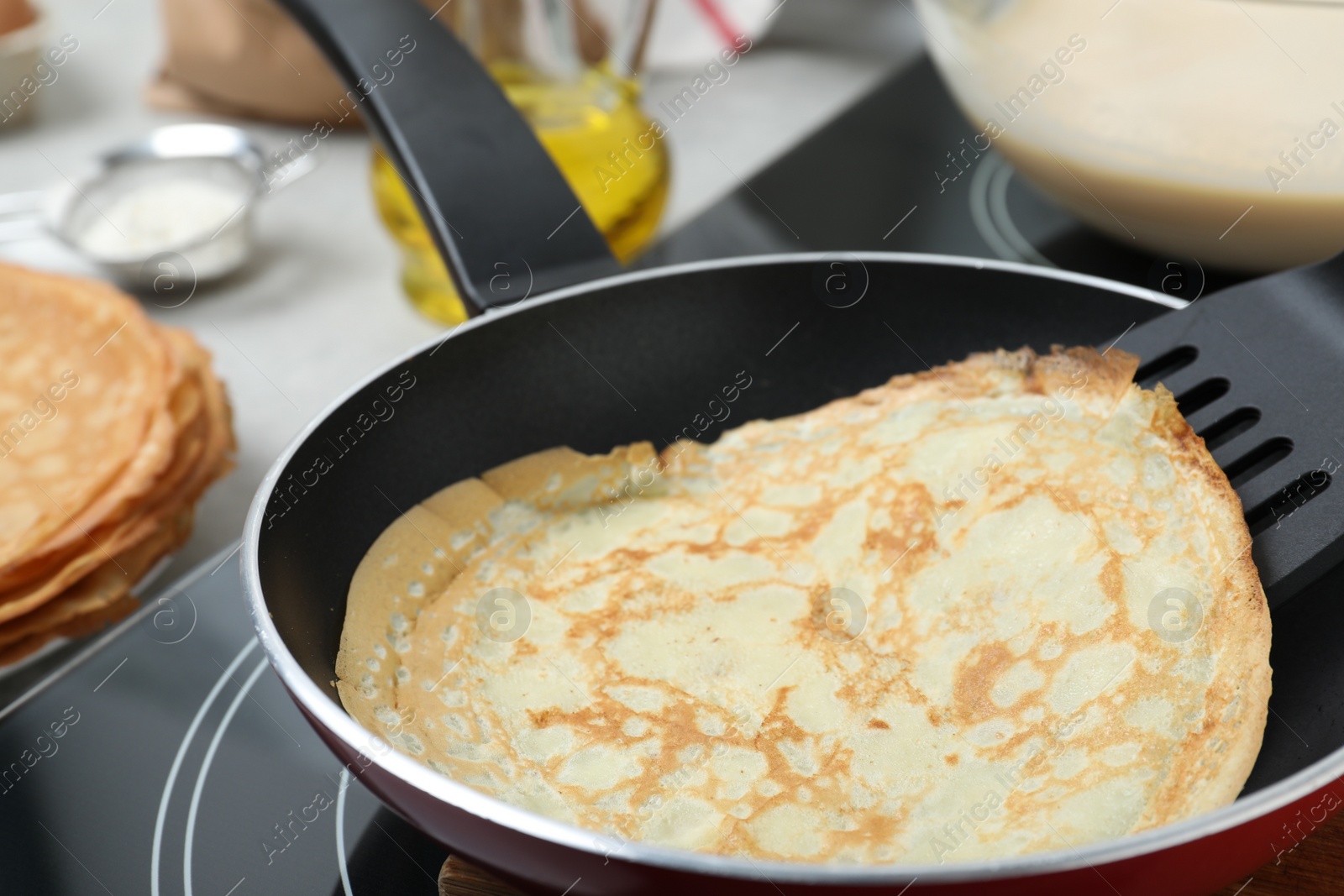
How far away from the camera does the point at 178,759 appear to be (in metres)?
0.71

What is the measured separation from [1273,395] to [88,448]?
2.84 ft

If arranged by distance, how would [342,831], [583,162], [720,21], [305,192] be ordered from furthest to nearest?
[720,21] → [305,192] → [583,162] → [342,831]

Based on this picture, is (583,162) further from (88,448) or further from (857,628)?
(857,628)

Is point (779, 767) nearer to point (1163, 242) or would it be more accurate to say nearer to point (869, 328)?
point (869, 328)

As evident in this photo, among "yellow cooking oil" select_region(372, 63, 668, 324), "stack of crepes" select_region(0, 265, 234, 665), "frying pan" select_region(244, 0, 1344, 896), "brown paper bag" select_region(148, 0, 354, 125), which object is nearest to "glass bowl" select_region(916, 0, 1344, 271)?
"frying pan" select_region(244, 0, 1344, 896)

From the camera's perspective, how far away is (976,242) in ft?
4.00

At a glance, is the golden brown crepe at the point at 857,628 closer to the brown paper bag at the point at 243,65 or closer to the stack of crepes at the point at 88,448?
the stack of crepes at the point at 88,448

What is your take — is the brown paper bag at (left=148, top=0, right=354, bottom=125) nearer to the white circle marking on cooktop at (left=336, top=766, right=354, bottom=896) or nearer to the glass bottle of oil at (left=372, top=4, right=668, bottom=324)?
the glass bottle of oil at (left=372, top=4, right=668, bottom=324)

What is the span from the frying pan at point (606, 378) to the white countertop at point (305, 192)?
1.33 feet

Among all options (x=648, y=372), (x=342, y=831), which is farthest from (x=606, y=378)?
(x=342, y=831)

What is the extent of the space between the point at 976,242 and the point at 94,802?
97 centimetres

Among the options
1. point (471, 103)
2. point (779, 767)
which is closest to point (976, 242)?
point (471, 103)

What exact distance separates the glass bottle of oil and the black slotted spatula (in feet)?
2.08

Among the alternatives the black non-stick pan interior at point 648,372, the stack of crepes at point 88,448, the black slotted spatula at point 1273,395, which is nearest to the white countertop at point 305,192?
the stack of crepes at point 88,448
